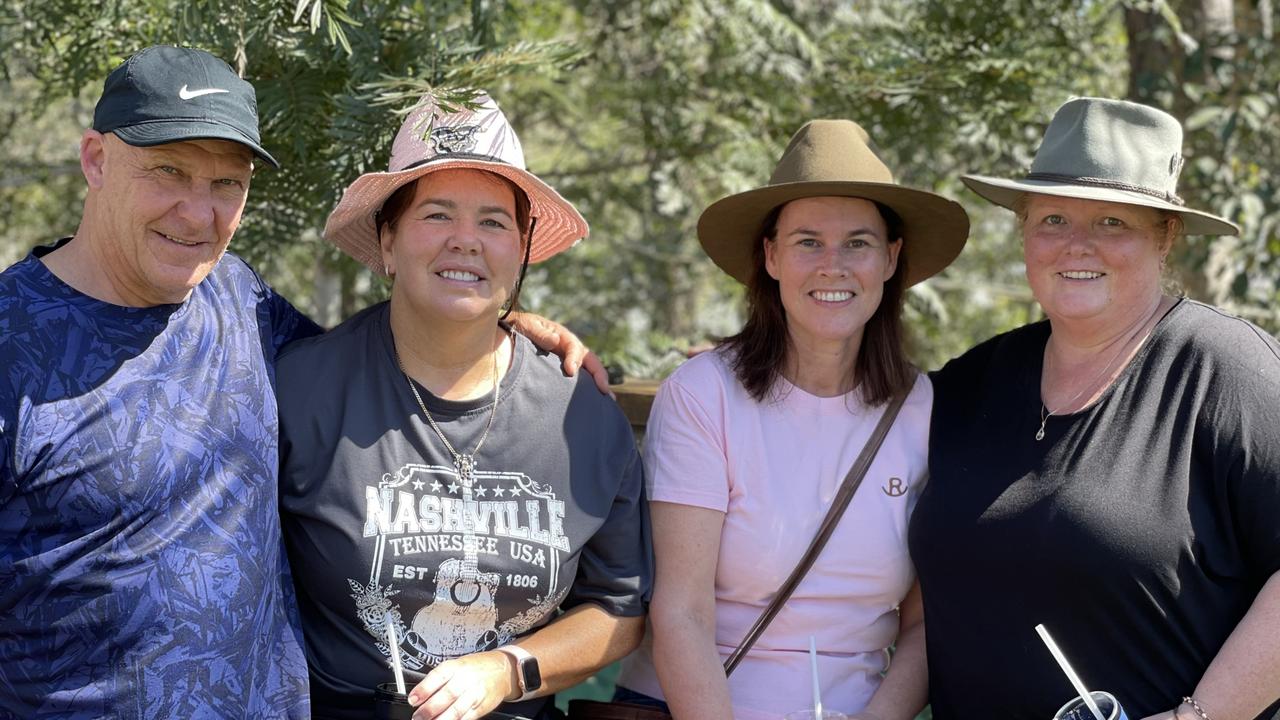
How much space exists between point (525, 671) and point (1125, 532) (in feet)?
4.42

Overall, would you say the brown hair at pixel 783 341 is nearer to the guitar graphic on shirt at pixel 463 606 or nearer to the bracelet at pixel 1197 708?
the guitar graphic on shirt at pixel 463 606

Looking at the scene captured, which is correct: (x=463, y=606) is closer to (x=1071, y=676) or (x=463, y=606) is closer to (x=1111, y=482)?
(x=1071, y=676)

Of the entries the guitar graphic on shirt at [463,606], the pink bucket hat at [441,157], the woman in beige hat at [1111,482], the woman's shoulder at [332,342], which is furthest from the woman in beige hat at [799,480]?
the woman's shoulder at [332,342]

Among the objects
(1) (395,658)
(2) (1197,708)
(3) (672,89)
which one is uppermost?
(3) (672,89)

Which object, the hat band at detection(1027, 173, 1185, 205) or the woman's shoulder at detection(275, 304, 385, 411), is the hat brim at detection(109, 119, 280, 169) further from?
the hat band at detection(1027, 173, 1185, 205)

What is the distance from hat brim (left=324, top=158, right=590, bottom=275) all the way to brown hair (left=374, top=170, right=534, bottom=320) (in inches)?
0.5

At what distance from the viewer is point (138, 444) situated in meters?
2.39

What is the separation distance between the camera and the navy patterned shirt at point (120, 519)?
232 cm

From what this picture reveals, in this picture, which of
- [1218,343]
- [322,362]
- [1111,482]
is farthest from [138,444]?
[1218,343]

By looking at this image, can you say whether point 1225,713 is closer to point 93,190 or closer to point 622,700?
point 622,700

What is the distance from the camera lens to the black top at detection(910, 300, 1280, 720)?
2.64 m

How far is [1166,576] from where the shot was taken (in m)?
2.64

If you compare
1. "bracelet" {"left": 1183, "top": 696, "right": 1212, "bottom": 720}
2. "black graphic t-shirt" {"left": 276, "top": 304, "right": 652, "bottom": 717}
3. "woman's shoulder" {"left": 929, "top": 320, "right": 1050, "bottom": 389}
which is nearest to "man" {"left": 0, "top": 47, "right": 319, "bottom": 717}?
"black graphic t-shirt" {"left": 276, "top": 304, "right": 652, "bottom": 717}

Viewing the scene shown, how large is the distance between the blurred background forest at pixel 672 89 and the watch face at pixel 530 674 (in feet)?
4.62
